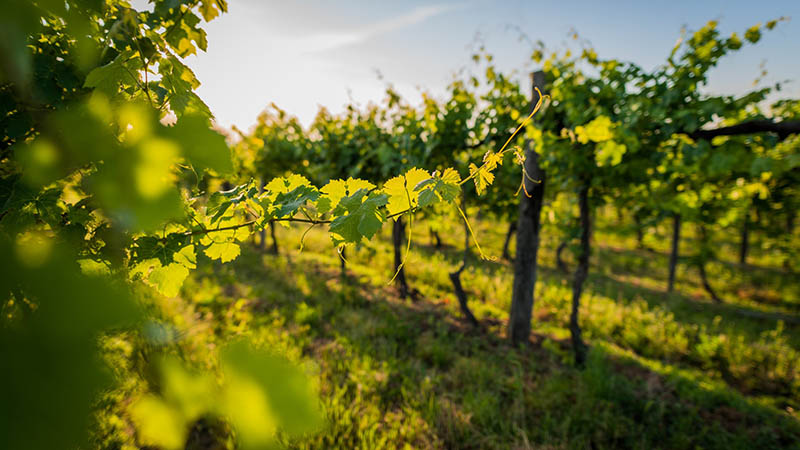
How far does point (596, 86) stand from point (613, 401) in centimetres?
351

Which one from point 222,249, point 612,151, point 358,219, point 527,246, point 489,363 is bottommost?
point 489,363

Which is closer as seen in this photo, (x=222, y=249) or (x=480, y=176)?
(x=480, y=176)

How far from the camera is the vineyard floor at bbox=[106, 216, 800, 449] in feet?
9.30

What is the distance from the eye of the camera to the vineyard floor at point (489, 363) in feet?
9.30

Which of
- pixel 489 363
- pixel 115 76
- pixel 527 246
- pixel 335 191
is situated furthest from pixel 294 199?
pixel 527 246

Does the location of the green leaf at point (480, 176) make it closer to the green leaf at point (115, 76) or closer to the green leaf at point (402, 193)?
the green leaf at point (402, 193)

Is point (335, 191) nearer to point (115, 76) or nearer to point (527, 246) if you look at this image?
point (115, 76)

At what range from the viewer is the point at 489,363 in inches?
156

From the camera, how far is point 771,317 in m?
7.95

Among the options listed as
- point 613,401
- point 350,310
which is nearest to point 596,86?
point 613,401

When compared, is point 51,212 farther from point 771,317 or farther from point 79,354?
point 771,317

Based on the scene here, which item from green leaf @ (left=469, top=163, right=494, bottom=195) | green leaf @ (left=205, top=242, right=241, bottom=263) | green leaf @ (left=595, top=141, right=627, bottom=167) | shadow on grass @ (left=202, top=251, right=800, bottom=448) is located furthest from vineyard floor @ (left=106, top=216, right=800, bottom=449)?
green leaf @ (left=595, top=141, right=627, bottom=167)

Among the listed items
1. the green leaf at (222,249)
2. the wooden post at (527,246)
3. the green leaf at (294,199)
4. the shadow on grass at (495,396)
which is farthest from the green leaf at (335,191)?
the wooden post at (527,246)

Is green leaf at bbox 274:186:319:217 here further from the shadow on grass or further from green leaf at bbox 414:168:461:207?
the shadow on grass
